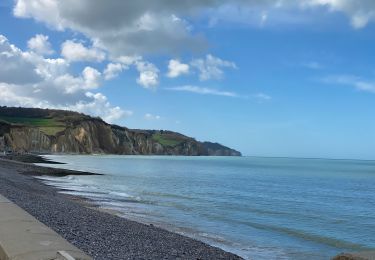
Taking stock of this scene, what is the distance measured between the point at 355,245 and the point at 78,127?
7070 inches

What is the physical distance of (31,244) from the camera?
22.0 feet

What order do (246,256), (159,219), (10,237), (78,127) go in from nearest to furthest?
(10,237) → (246,256) → (159,219) → (78,127)

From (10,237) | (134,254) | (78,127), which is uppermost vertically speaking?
(78,127)

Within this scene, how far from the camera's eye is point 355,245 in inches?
830

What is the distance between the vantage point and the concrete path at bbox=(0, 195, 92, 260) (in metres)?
5.95

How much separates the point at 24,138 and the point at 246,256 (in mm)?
169077

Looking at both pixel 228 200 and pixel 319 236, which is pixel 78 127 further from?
pixel 319 236

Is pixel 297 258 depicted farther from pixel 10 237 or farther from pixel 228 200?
pixel 228 200

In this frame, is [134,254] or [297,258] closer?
[134,254]

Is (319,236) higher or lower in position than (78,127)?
lower

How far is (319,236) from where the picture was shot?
2306 cm

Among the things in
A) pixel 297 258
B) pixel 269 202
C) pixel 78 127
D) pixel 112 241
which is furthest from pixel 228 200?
pixel 78 127

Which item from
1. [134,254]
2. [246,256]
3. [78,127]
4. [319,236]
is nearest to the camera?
[134,254]

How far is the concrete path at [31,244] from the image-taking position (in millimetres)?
5954
